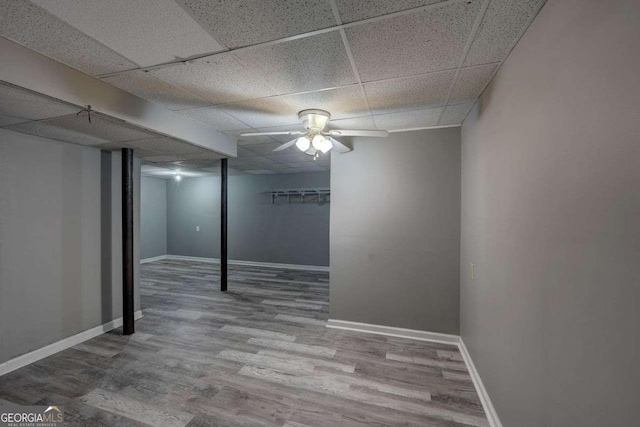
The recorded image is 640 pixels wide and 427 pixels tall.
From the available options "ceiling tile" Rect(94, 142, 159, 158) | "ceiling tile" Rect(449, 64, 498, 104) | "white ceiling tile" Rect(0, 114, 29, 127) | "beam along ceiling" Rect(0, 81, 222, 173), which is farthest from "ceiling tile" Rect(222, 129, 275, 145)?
"ceiling tile" Rect(449, 64, 498, 104)

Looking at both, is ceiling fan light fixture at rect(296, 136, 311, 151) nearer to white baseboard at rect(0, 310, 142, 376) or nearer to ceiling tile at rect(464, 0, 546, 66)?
ceiling tile at rect(464, 0, 546, 66)

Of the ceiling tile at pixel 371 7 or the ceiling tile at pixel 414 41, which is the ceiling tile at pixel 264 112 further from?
the ceiling tile at pixel 371 7

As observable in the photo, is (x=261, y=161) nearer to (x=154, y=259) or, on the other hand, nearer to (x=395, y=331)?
(x=395, y=331)

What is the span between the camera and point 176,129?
2541 mm

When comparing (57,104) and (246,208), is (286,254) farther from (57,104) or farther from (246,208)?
(57,104)

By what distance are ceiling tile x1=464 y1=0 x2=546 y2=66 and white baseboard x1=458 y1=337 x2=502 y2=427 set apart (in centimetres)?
225

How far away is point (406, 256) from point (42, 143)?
4021 mm

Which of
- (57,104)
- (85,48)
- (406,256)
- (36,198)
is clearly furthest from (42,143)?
(406,256)

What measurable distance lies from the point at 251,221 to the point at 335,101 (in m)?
5.14

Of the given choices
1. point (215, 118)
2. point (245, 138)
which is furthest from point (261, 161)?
point (215, 118)

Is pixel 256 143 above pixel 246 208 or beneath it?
above

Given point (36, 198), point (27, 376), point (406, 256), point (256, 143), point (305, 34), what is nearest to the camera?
point (305, 34)

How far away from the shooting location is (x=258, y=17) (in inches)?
47.3

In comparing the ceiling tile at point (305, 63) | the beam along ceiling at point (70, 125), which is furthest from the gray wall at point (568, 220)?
the beam along ceiling at point (70, 125)
